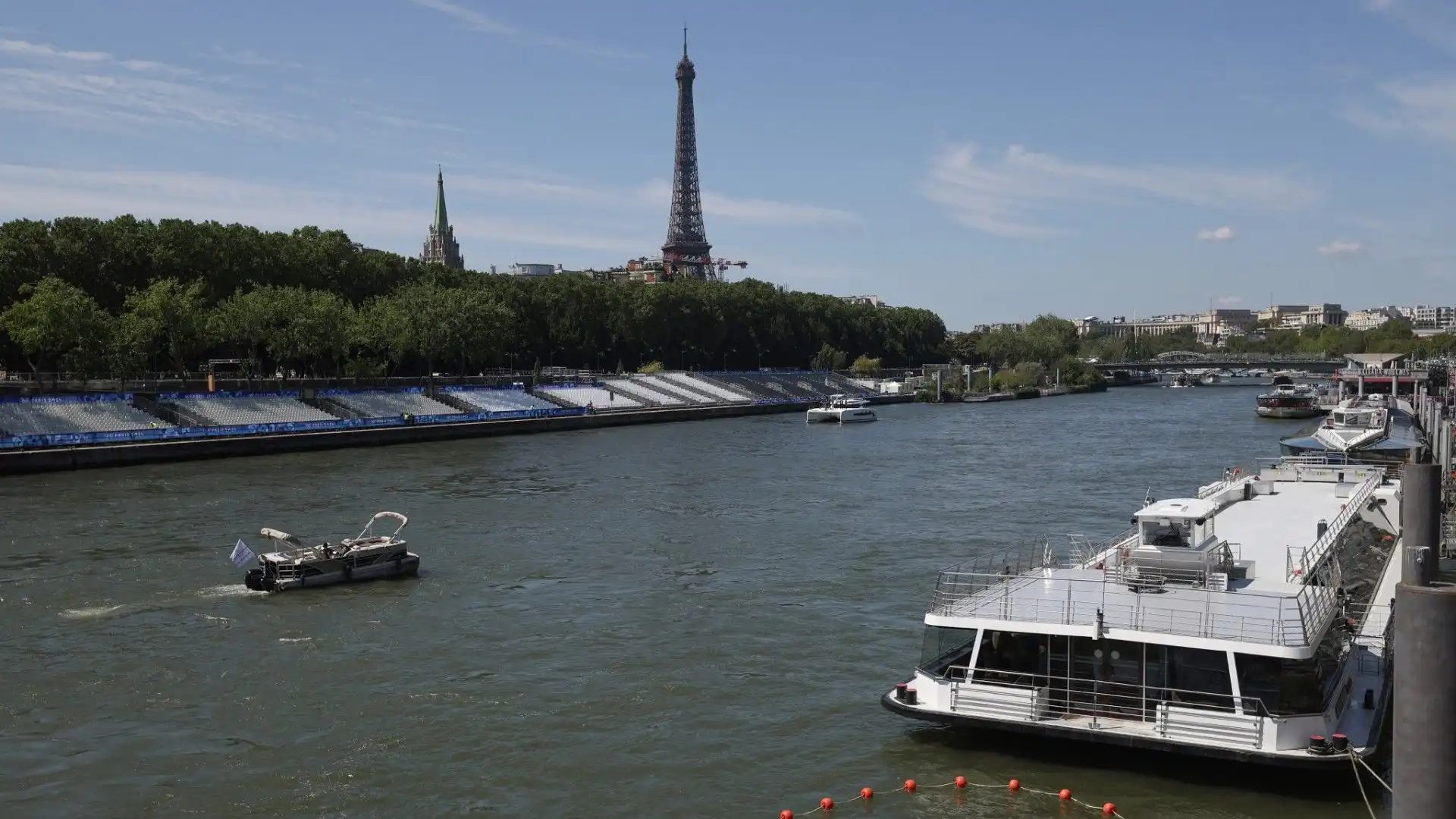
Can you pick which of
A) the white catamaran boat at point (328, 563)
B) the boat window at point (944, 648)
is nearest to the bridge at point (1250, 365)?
the white catamaran boat at point (328, 563)

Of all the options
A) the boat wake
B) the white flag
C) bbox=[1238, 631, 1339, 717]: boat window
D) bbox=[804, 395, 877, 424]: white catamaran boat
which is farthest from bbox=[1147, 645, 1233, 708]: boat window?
bbox=[804, 395, 877, 424]: white catamaran boat

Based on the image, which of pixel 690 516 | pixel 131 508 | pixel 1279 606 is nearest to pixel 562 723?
pixel 1279 606

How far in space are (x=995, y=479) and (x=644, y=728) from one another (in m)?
31.2

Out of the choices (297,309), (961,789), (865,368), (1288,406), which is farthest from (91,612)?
(865,368)

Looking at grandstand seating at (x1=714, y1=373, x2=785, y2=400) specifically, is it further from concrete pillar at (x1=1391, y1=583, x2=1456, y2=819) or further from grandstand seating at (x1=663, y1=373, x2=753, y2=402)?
concrete pillar at (x1=1391, y1=583, x2=1456, y2=819)

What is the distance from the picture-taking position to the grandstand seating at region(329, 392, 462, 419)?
69.9 m

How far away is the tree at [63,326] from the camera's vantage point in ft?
188

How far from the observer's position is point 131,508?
3697 centimetres

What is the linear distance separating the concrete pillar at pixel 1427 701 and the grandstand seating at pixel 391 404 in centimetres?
6563

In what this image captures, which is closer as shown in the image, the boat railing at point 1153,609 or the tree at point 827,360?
the boat railing at point 1153,609

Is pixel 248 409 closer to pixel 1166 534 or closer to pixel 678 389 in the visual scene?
pixel 678 389

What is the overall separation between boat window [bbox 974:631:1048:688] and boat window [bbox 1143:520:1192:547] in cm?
261

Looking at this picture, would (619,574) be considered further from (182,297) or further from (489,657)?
(182,297)

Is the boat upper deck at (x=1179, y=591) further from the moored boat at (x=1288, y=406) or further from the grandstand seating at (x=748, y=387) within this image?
the grandstand seating at (x=748, y=387)
